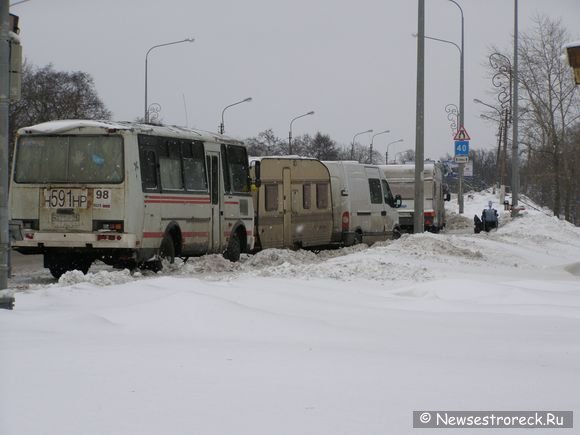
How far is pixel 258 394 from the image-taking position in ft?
20.6

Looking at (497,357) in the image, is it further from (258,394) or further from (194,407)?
(194,407)

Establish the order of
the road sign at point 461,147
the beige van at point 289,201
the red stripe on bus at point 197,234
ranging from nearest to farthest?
the red stripe on bus at point 197,234, the beige van at point 289,201, the road sign at point 461,147

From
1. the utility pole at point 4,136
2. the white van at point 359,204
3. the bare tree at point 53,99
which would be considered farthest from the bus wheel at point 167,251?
the bare tree at point 53,99

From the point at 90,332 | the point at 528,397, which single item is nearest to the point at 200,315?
the point at 90,332

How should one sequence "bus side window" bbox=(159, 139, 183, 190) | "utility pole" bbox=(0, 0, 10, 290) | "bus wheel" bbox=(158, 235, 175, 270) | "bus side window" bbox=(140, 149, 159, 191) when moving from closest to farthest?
1. "utility pole" bbox=(0, 0, 10, 290)
2. "bus side window" bbox=(140, 149, 159, 191)
3. "bus wheel" bbox=(158, 235, 175, 270)
4. "bus side window" bbox=(159, 139, 183, 190)

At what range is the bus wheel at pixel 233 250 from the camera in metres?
22.0

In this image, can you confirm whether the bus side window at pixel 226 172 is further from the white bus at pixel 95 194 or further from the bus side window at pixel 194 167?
the white bus at pixel 95 194

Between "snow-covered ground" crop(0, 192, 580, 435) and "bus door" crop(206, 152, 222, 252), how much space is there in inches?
246

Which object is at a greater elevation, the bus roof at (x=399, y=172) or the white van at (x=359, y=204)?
the bus roof at (x=399, y=172)

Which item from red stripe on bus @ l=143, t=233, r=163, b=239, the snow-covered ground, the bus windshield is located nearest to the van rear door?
red stripe on bus @ l=143, t=233, r=163, b=239

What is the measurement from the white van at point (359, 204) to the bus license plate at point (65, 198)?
11212 mm

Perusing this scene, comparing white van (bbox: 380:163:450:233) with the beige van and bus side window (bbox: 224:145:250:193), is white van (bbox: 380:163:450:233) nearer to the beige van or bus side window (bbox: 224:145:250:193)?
the beige van

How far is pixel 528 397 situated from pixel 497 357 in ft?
5.40

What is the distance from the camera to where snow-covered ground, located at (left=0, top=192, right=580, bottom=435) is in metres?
5.79
